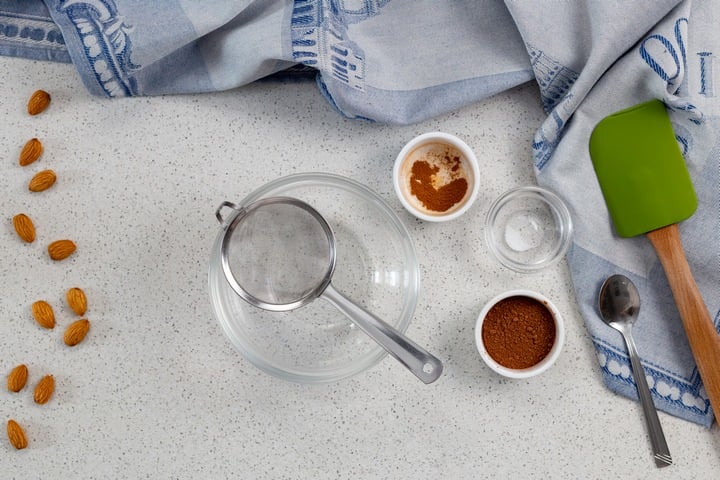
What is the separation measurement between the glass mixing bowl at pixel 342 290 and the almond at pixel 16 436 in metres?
0.31

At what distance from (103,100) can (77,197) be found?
5.5 inches

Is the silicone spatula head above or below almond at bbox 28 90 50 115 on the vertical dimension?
below

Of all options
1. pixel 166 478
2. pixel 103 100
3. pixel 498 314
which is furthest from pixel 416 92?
pixel 166 478

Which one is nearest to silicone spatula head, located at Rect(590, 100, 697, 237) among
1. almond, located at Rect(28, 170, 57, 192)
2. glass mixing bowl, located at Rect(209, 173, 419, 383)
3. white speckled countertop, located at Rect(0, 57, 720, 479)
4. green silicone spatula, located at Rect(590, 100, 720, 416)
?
green silicone spatula, located at Rect(590, 100, 720, 416)

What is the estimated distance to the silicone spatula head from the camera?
0.89m

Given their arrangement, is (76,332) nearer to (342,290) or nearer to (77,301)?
(77,301)

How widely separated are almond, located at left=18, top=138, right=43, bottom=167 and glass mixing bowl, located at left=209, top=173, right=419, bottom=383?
0.93 ft

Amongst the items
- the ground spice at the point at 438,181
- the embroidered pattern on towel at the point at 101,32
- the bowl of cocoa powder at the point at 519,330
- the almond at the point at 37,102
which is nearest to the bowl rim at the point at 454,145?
the ground spice at the point at 438,181

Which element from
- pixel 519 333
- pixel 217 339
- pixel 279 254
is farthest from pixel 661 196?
pixel 217 339

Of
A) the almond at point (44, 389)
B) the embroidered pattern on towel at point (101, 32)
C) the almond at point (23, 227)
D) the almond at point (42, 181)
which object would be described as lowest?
the almond at point (44, 389)

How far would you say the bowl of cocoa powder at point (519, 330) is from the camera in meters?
0.90

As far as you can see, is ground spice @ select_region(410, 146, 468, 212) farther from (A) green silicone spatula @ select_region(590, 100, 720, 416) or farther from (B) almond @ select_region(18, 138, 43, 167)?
(B) almond @ select_region(18, 138, 43, 167)

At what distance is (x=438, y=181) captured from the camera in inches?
36.6

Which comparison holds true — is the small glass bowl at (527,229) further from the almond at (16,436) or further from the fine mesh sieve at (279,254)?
the almond at (16,436)
